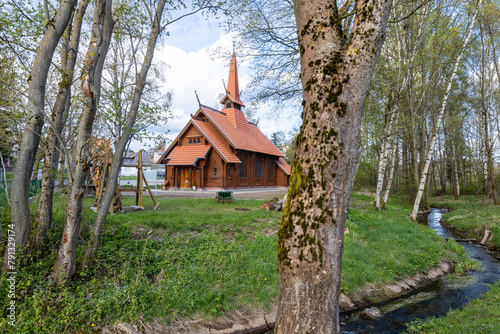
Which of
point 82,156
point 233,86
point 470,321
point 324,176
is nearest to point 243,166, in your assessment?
point 233,86

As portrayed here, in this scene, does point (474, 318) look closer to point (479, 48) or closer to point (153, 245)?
point (153, 245)

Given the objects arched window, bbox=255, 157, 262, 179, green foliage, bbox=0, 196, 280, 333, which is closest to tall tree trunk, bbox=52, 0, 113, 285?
green foliage, bbox=0, 196, 280, 333

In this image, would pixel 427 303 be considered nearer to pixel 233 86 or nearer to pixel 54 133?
pixel 54 133

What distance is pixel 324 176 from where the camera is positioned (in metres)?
2.45

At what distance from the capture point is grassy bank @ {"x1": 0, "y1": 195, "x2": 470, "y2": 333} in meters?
4.31

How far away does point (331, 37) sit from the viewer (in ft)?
8.68

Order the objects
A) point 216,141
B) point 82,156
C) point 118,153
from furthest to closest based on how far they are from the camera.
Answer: point 216,141, point 118,153, point 82,156

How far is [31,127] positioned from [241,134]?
74.1 ft

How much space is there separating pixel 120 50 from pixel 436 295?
18.5m

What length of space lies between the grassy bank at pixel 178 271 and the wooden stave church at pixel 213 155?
13932 millimetres

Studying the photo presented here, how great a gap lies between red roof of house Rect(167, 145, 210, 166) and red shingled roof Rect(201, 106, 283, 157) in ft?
7.73

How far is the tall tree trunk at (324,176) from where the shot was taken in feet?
7.89

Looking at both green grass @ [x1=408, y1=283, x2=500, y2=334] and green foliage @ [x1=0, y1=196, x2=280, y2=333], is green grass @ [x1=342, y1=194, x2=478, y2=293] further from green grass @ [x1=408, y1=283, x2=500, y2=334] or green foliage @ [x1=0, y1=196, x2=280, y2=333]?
green foliage @ [x1=0, y1=196, x2=280, y2=333]

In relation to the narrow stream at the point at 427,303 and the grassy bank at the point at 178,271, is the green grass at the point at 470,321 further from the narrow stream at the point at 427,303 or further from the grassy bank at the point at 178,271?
the grassy bank at the point at 178,271
